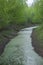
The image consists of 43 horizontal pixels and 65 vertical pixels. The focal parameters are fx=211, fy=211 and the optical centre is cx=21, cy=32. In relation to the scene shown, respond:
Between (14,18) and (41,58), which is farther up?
(41,58)

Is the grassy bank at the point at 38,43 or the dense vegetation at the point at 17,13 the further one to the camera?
the dense vegetation at the point at 17,13

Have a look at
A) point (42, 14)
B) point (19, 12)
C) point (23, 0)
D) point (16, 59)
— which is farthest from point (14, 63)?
point (23, 0)

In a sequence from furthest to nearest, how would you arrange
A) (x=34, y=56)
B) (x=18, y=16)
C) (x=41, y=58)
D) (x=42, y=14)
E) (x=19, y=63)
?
(x=18, y=16) < (x=42, y=14) < (x=34, y=56) < (x=41, y=58) < (x=19, y=63)

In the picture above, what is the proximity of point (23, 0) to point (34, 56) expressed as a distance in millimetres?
39344

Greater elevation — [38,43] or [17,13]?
[38,43]

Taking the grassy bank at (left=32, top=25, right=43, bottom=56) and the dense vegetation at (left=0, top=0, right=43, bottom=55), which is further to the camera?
the dense vegetation at (left=0, top=0, right=43, bottom=55)

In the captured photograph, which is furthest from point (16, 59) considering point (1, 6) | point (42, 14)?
point (42, 14)

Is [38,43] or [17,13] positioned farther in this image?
[17,13]

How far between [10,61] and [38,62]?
8.84ft

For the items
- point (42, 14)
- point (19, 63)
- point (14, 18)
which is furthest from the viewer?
point (14, 18)

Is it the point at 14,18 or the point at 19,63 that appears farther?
the point at 14,18

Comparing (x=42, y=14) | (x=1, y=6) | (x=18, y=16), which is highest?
(x=1, y=6)

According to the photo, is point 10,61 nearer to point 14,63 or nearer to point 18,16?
point 14,63

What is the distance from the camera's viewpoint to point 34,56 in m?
21.5
